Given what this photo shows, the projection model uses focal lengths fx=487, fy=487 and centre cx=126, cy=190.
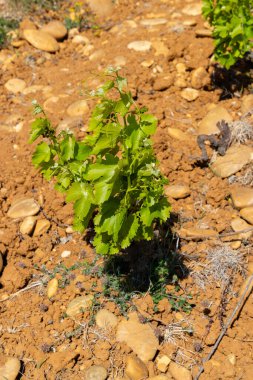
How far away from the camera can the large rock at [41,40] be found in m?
5.62

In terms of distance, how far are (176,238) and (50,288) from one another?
0.98m

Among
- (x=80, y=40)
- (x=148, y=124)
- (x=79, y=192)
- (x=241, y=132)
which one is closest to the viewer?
(x=148, y=124)

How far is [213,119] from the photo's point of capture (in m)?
4.40

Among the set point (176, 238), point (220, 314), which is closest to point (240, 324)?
point (220, 314)

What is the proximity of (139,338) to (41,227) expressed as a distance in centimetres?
118

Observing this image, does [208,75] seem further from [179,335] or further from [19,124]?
[179,335]

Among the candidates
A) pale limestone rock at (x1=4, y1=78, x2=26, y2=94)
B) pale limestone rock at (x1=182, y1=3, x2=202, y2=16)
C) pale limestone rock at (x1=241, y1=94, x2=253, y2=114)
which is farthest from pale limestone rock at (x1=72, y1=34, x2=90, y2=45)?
pale limestone rock at (x1=241, y1=94, x2=253, y2=114)

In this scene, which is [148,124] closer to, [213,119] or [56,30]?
[213,119]

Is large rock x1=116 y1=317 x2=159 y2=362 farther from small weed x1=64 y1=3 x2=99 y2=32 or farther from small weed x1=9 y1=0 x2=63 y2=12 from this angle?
small weed x1=9 y1=0 x2=63 y2=12

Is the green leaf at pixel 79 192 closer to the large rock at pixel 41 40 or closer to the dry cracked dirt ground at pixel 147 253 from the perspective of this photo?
the dry cracked dirt ground at pixel 147 253

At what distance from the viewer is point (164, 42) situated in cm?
520

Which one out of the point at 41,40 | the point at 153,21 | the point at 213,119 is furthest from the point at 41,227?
the point at 153,21

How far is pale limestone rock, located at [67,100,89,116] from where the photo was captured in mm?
4574

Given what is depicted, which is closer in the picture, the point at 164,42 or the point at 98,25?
the point at 164,42
